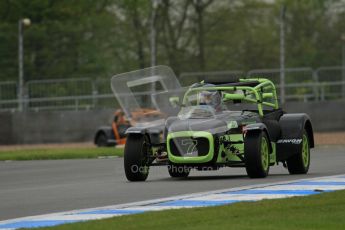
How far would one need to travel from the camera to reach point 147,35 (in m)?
50.2

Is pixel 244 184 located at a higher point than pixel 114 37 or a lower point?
lower

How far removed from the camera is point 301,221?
11.0 meters

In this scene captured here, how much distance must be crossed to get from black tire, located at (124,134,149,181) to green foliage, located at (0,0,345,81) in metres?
24.5

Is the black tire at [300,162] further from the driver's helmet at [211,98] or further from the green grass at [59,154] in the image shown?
the green grass at [59,154]

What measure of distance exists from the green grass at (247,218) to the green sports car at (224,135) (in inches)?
166

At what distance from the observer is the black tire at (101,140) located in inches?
1348

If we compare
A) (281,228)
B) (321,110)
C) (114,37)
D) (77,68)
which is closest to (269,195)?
(281,228)

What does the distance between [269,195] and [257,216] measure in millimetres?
2247

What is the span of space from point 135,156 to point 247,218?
6121 millimetres

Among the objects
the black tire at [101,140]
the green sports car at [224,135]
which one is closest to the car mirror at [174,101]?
the green sports car at [224,135]

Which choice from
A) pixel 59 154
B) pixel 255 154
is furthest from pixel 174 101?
pixel 59 154

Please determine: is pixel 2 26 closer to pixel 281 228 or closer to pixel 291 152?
pixel 291 152

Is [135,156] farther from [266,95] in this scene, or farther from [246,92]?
[266,95]

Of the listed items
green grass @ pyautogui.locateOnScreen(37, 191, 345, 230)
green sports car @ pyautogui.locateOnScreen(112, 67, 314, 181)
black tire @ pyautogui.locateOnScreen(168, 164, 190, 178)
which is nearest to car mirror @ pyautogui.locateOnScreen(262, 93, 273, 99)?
green sports car @ pyautogui.locateOnScreen(112, 67, 314, 181)
